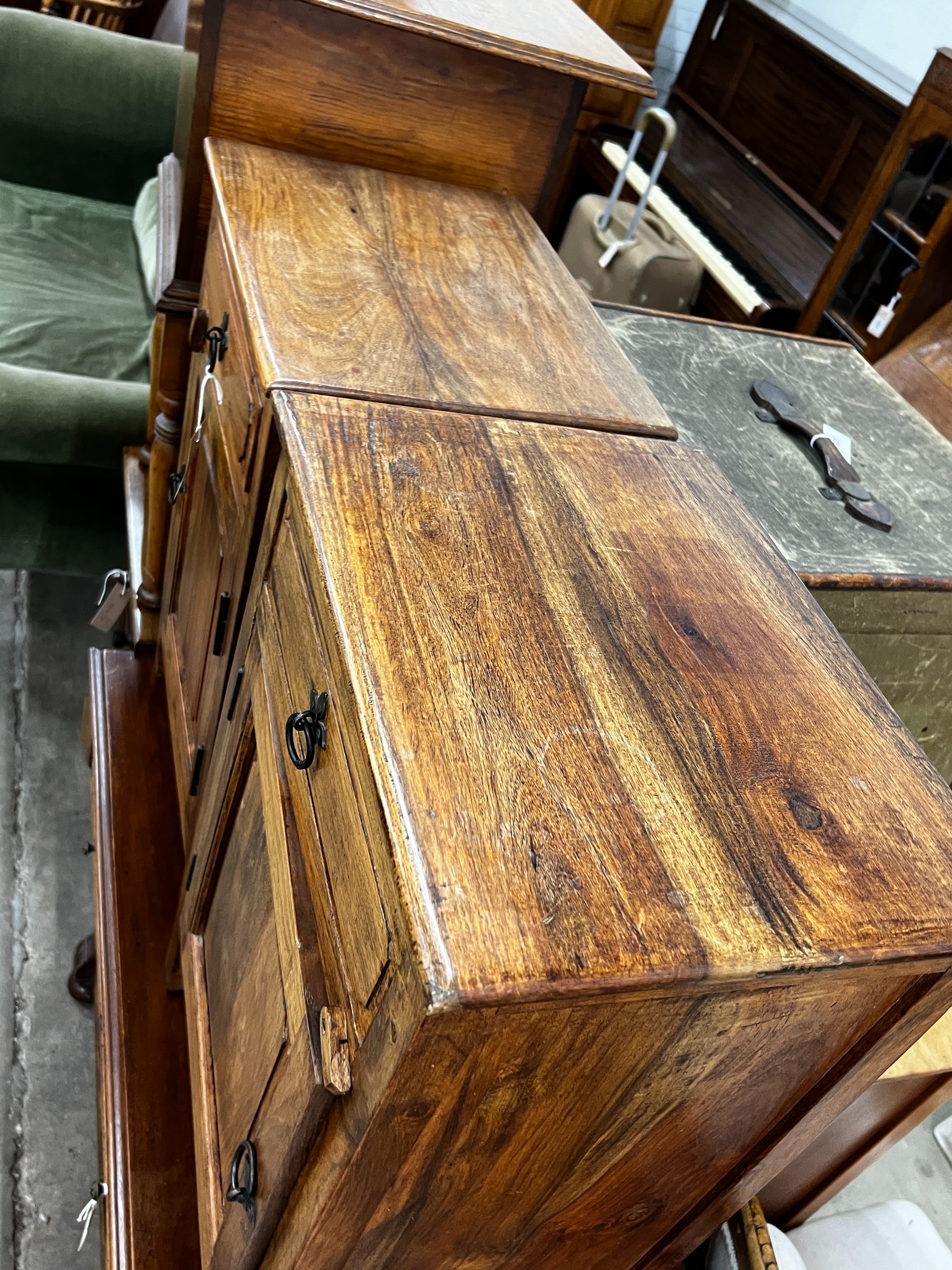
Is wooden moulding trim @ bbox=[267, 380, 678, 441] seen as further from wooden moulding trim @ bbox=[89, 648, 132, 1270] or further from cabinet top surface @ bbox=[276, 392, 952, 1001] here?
wooden moulding trim @ bbox=[89, 648, 132, 1270]

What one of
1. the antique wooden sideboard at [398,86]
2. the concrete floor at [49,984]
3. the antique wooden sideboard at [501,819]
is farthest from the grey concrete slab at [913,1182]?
the antique wooden sideboard at [398,86]

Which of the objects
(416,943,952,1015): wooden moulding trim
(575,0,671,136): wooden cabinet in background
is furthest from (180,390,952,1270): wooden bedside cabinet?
(575,0,671,136): wooden cabinet in background

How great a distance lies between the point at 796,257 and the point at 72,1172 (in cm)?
284

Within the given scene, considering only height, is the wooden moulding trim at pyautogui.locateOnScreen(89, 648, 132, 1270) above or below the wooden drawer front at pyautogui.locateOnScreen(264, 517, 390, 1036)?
below

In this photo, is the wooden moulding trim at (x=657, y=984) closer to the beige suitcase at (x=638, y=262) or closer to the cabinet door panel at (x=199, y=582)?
the cabinet door panel at (x=199, y=582)

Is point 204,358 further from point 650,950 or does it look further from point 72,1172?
point 72,1172

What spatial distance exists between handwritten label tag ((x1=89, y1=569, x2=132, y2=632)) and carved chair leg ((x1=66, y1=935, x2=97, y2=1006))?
498mm

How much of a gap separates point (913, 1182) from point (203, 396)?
1.63 meters

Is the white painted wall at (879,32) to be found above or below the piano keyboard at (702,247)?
above

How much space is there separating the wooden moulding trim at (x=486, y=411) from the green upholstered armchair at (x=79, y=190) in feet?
5.27

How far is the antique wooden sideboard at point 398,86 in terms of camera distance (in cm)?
117

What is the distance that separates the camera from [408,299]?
1.06 m

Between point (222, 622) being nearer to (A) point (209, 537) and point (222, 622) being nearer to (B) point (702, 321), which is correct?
(A) point (209, 537)

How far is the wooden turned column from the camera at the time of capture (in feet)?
4.92
